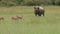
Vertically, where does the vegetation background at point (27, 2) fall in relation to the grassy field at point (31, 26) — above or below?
below

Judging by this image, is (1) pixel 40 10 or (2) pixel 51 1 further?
(2) pixel 51 1

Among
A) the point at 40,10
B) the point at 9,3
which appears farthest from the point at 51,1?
the point at 40,10

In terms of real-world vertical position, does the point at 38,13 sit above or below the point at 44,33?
below

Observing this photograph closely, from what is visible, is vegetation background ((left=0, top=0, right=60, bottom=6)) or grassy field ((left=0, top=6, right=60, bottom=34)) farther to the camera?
vegetation background ((left=0, top=0, right=60, bottom=6))

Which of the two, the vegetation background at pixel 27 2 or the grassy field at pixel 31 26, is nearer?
the grassy field at pixel 31 26

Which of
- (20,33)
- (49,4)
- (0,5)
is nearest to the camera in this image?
(20,33)

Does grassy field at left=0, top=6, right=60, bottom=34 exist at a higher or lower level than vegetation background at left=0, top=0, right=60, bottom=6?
higher

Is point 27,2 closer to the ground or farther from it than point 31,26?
closer to the ground

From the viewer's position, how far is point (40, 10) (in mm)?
21359

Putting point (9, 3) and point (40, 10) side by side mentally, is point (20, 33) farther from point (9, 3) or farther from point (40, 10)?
point (9, 3)

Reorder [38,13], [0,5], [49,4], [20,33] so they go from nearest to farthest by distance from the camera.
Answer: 1. [20,33]
2. [38,13]
3. [0,5]
4. [49,4]

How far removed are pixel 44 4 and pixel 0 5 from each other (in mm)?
6146

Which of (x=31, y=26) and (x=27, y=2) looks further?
(x=27, y=2)

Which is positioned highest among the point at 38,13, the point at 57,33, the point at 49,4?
the point at 57,33
